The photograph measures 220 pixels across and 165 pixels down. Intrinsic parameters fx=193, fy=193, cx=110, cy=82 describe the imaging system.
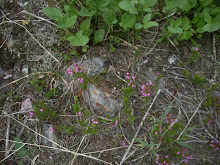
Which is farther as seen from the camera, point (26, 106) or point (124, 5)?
point (26, 106)

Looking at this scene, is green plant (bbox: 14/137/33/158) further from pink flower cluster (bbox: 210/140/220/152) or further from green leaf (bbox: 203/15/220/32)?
green leaf (bbox: 203/15/220/32)

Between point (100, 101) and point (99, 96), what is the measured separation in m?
0.07

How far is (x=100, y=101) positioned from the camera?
257cm

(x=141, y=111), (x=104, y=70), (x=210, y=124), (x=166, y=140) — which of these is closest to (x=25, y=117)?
(x=104, y=70)

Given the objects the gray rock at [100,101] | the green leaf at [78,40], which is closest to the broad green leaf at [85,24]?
the green leaf at [78,40]

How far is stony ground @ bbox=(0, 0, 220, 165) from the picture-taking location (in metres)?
2.41

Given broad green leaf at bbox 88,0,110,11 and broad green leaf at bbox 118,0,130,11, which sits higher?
broad green leaf at bbox 88,0,110,11

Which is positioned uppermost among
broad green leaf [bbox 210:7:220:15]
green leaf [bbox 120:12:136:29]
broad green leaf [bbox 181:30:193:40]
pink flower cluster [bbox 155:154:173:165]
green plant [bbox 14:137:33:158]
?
green leaf [bbox 120:12:136:29]

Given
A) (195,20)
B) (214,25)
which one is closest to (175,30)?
(195,20)

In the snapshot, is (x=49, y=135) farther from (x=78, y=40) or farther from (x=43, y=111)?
(x=78, y=40)

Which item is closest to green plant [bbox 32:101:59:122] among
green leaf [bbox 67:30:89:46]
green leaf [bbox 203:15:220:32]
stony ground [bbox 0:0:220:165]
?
stony ground [bbox 0:0:220:165]

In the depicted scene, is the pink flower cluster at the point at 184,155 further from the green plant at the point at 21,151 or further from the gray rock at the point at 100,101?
the green plant at the point at 21,151

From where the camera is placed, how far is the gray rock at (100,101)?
99.9 inches

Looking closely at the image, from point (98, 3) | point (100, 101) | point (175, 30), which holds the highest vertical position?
point (98, 3)
